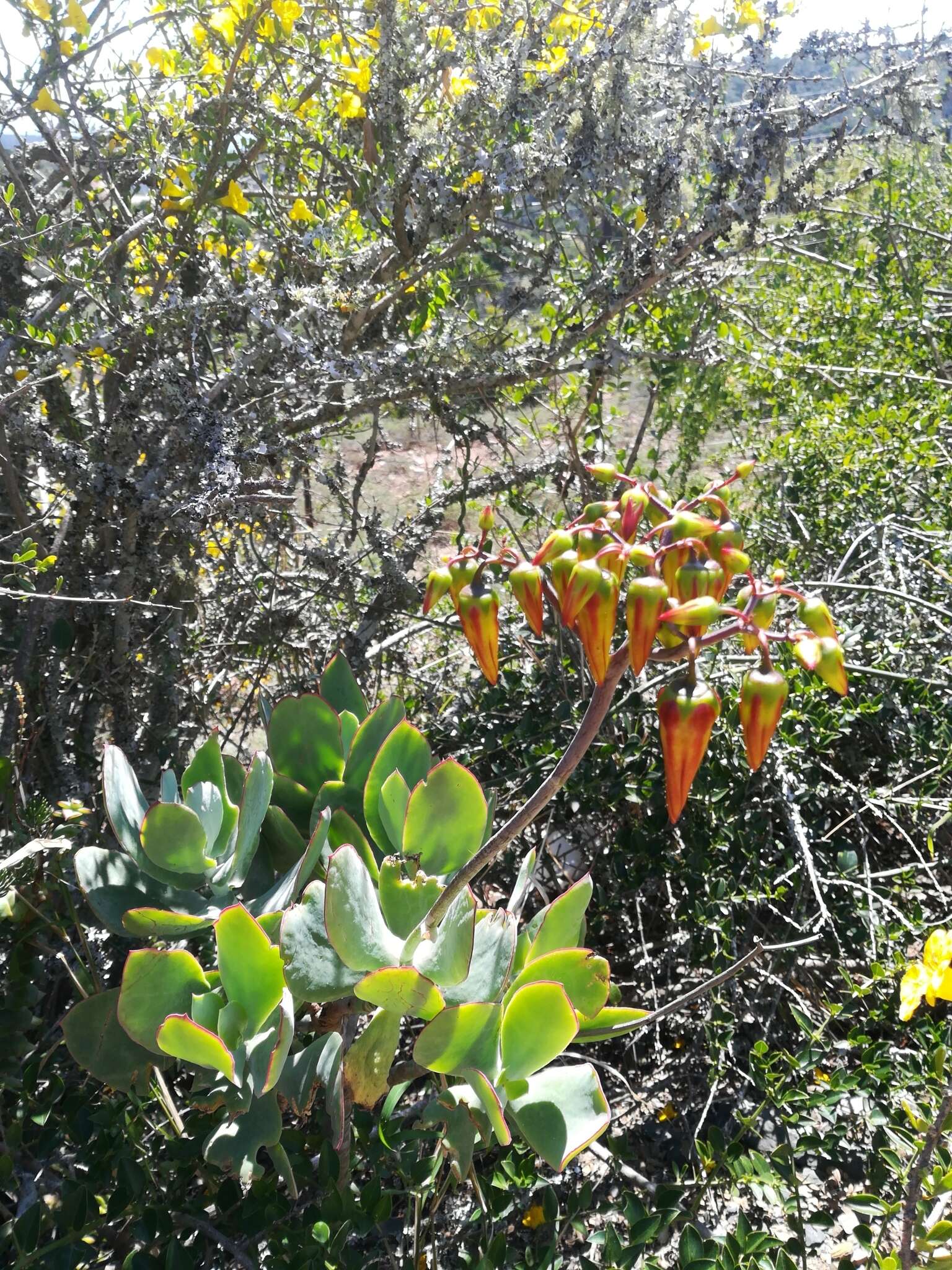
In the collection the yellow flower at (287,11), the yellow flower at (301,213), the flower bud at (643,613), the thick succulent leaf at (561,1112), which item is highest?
the yellow flower at (287,11)

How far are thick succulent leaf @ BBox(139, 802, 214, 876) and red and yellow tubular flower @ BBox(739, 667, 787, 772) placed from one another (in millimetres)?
895

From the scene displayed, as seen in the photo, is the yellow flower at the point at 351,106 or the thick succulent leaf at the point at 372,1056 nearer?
the thick succulent leaf at the point at 372,1056

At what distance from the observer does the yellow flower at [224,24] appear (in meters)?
2.29

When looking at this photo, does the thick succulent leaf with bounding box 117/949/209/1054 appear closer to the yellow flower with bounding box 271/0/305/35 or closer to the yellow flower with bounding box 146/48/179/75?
the yellow flower with bounding box 271/0/305/35

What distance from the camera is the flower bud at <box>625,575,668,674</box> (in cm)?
92

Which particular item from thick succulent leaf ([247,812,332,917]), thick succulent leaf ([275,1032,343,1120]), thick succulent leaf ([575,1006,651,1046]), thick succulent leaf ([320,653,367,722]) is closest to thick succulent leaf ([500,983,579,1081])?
thick succulent leaf ([575,1006,651,1046])

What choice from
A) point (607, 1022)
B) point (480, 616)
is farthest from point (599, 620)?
point (607, 1022)

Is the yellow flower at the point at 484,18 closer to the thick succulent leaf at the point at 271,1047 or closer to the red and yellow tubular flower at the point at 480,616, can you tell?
the red and yellow tubular flower at the point at 480,616

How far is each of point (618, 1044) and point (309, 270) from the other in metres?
2.25

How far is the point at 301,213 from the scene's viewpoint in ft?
8.57

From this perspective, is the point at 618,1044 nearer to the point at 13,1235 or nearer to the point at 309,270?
the point at 13,1235

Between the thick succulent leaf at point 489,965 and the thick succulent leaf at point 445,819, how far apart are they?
167 millimetres

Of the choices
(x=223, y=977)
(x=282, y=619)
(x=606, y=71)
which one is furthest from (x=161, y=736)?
(x=606, y=71)

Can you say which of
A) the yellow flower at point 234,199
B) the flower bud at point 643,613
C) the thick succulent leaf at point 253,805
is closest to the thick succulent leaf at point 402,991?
the thick succulent leaf at point 253,805
